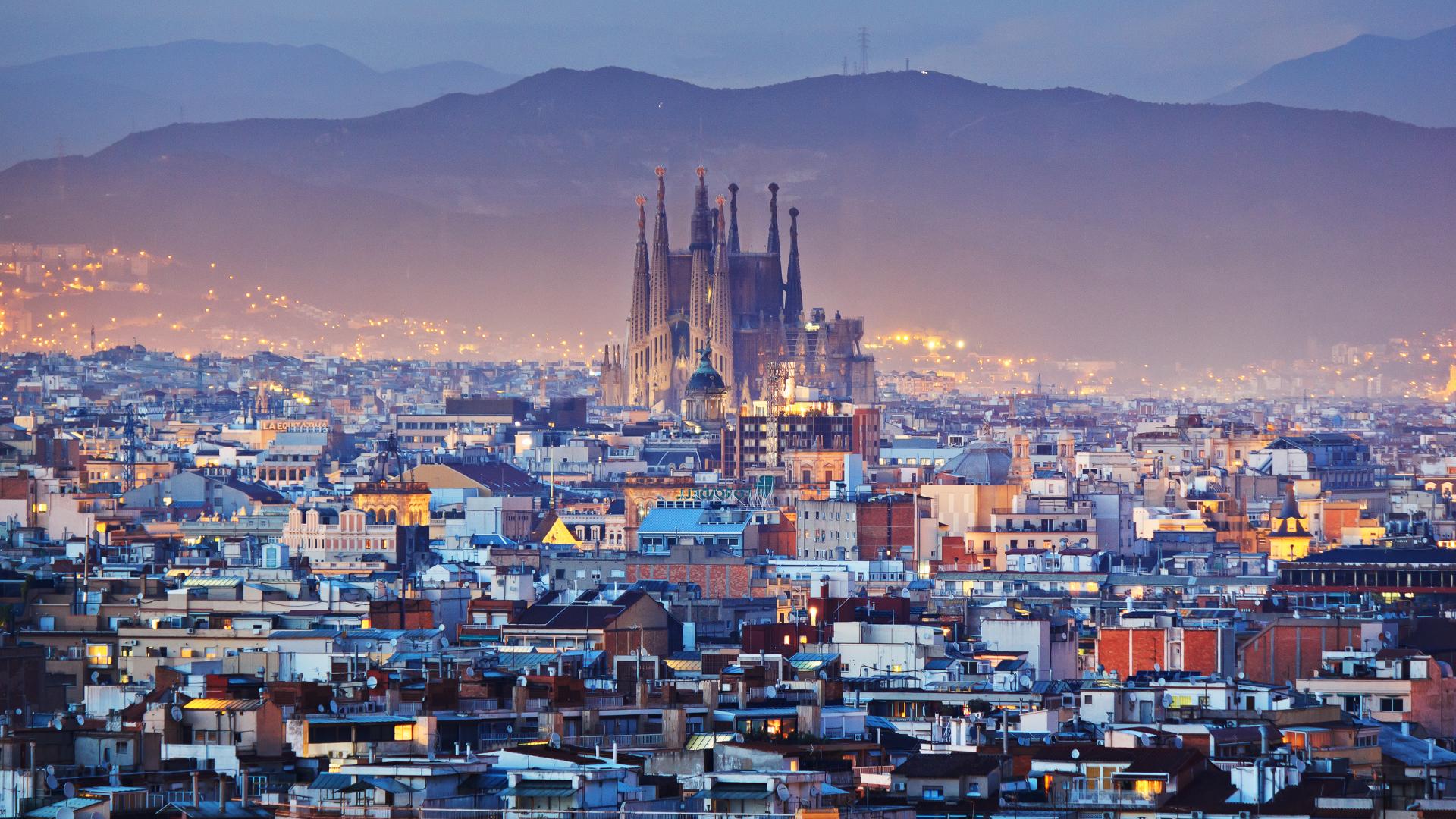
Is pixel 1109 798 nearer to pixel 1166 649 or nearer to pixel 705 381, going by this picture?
pixel 1166 649

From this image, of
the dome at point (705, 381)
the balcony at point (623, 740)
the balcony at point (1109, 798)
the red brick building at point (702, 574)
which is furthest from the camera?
the dome at point (705, 381)

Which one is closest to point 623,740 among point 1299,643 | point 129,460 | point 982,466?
point 1299,643

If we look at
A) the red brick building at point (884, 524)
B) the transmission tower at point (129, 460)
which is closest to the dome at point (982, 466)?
the red brick building at point (884, 524)

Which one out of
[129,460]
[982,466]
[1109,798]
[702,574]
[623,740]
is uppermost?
[129,460]

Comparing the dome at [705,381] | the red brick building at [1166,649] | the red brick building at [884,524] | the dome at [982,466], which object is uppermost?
the dome at [705,381]

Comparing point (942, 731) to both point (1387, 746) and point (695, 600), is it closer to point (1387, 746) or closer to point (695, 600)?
point (1387, 746)

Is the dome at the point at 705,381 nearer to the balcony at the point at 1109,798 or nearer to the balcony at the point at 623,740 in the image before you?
the balcony at the point at 623,740

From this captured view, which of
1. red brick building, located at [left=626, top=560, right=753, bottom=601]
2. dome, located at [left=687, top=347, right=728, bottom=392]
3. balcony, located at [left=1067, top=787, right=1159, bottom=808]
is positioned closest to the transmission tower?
dome, located at [left=687, top=347, right=728, bottom=392]

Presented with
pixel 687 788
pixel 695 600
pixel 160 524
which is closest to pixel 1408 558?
pixel 695 600

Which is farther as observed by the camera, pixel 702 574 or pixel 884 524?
pixel 884 524
